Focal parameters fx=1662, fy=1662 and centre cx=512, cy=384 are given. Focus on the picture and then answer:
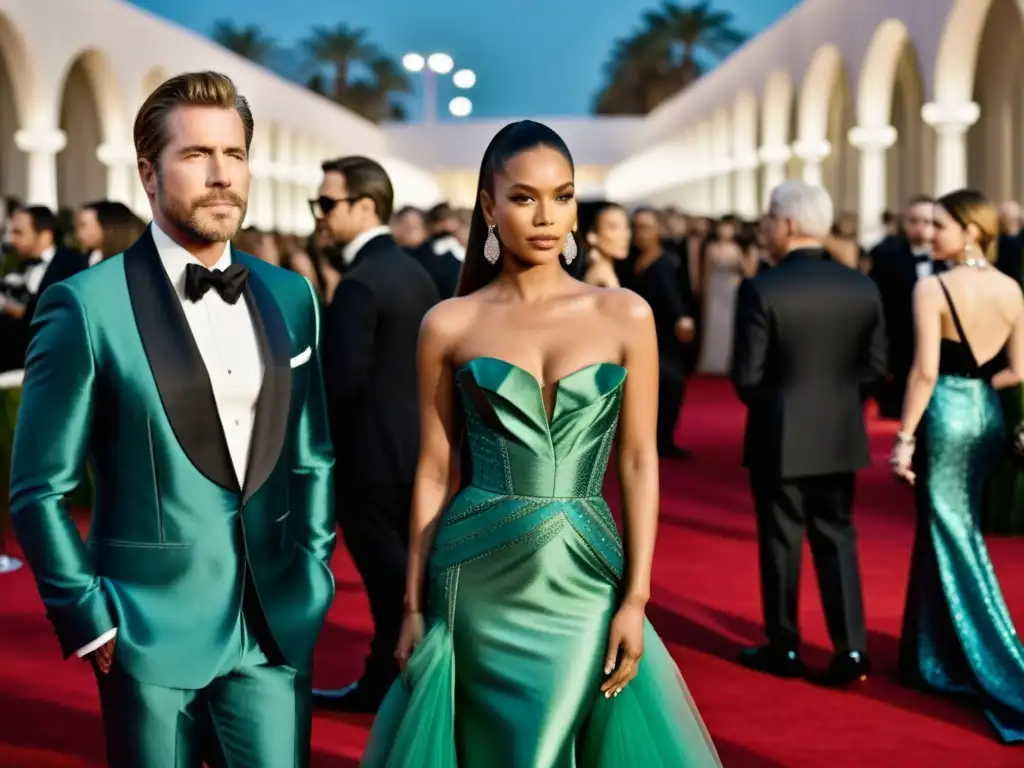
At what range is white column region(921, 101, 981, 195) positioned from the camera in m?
17.3

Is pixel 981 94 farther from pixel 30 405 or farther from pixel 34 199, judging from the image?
pixel 30 405

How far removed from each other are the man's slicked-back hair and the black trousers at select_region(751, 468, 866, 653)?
3.60 metres

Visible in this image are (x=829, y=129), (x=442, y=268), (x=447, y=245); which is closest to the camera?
(x=442, y=268)

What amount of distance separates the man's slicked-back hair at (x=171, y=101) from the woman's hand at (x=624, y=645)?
1.15m

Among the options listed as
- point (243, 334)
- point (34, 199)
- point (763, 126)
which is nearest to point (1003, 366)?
point (243, 334)

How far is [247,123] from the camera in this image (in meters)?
3.04

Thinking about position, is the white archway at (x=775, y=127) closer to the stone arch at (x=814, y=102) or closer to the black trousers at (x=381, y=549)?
the stone arch at (x=814, y=102)

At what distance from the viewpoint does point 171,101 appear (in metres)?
2.88

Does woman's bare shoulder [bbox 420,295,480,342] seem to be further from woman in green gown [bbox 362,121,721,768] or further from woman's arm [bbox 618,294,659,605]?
woman's arm [bbox 618,294,659,605]

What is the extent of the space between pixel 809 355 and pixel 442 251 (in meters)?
4.95

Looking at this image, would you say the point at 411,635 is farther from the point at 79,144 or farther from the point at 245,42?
the point at 245,42

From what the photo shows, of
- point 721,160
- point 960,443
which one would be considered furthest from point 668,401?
point 721,160

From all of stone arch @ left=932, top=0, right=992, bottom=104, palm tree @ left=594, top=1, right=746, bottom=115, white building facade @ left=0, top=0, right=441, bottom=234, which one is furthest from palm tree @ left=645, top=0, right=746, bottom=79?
stone arch @ left=932, top=0, right=992, bottom=104

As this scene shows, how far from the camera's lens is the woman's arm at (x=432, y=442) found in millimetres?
3146
